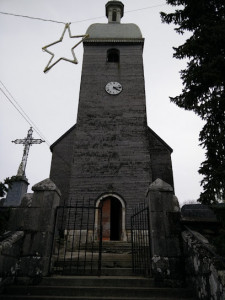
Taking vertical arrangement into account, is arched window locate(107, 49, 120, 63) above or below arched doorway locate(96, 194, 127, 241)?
above

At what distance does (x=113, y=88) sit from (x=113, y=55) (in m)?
3.91

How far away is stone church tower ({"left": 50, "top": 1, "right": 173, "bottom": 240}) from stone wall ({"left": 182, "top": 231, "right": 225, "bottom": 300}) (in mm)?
7682

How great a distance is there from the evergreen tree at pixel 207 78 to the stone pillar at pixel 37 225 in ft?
11.3

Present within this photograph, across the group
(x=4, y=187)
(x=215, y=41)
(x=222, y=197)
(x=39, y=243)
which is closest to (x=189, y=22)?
(x=215, y=41)

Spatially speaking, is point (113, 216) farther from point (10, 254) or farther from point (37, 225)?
point (10, 254)

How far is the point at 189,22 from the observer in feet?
23.8

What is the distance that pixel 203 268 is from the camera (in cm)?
404

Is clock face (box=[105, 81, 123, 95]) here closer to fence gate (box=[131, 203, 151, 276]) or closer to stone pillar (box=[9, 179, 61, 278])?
fence gate (box=[131, 203, 151, 276])

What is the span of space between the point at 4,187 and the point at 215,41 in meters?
6.05

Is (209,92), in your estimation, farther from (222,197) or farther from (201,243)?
(201,243)

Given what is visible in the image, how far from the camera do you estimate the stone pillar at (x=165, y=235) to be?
4.95m

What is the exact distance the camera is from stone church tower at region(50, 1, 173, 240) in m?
13.2

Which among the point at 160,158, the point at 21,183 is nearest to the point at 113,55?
the point at 160,158

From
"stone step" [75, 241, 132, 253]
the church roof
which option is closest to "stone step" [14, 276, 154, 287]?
"stone step" [75, 241, 132, 253]
